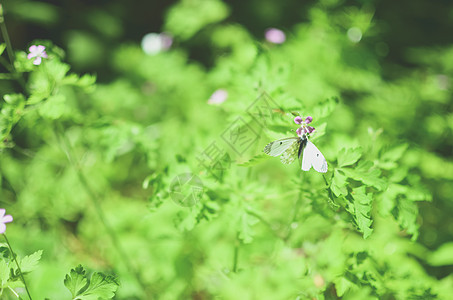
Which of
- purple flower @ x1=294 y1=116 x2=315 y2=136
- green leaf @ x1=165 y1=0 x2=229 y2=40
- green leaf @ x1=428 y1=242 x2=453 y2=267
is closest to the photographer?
purple flower @ x1=294 y1=116 x2=315 y2=136

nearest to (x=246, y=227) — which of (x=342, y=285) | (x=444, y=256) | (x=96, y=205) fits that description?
(x=342, y=285)

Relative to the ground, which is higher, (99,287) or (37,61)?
(37,61)

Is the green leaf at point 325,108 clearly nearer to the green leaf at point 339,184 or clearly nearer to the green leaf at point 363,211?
the green leaf at point 339,184

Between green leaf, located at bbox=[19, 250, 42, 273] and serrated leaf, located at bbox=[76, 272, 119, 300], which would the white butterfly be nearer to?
serrated leaf, located at bbox=[76, 272, 119, 300]

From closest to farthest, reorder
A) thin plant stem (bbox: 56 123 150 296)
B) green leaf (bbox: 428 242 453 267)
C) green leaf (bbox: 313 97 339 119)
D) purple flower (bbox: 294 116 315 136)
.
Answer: purple flower (bbox: 294 116 315 136) < green leaf (bbox: 313 97 339 119) < thin plant stem (bbox: 56 123 150 296) < green leaf (bbox: 428 242 453 267)

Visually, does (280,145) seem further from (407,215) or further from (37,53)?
(37,53)

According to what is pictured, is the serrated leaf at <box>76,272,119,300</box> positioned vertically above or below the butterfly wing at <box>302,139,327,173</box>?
below

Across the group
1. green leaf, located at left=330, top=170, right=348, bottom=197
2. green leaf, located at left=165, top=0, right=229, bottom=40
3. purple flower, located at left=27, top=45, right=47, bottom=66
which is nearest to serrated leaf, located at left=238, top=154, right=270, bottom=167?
green leaf, located at left=330, top=170, right=348, bottom=197

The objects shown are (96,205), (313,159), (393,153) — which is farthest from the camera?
(96,205)
